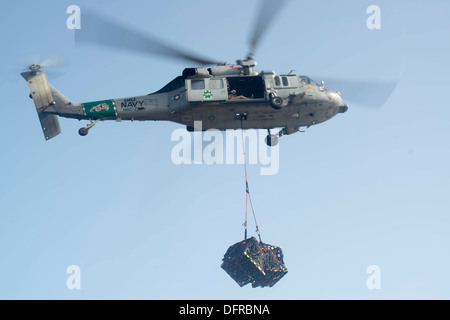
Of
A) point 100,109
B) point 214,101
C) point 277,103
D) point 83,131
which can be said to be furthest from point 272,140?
point 83,131

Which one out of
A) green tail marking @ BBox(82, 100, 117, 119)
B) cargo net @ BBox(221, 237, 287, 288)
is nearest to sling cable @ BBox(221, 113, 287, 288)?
cargo net @ BBox(221, 237, 287, 288)

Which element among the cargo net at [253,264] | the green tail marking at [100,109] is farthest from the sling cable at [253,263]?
the green tail marking at [100,109]

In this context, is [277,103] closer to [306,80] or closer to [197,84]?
[306,80]

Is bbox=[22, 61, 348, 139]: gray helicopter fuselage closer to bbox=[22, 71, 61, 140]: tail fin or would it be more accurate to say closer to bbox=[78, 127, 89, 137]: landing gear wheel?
bbox=[22, 71, 61, 140]: tail fin

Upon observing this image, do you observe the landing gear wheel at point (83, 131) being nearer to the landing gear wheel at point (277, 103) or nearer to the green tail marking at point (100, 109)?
the green tail marking at point (100, 109)
